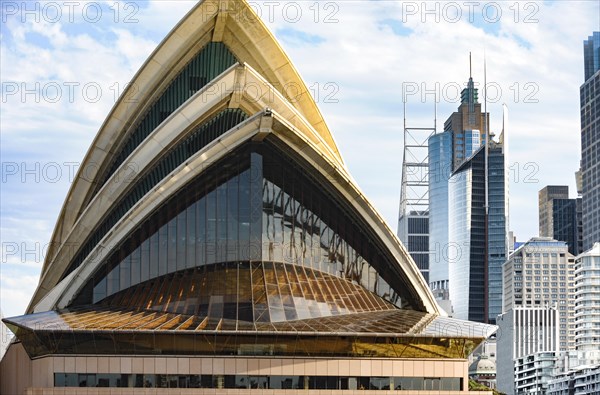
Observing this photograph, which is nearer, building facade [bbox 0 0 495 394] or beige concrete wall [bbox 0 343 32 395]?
building facade [bbox 0 0 495 394]

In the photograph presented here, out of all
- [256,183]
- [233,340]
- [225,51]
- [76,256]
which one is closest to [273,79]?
[225,51]

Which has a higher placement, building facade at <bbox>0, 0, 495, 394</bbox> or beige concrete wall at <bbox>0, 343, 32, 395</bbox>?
building facade at <bbox>0, 0, 495, 394</bbox>

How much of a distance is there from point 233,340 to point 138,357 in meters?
4.54

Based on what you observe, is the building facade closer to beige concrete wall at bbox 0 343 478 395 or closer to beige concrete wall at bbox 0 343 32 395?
beige concrete wall at bbox 0 343 478 395

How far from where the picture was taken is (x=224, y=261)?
60.5 metres

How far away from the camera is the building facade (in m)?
54.1

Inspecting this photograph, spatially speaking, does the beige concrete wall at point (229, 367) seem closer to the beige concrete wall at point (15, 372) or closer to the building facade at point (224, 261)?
the building facade at point (224, 261)

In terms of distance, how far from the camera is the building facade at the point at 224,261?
177ft

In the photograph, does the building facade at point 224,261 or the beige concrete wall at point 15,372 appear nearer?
the building facade at point 224,261

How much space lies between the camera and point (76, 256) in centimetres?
6644

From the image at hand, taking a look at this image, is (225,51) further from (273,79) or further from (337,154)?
(337,154)

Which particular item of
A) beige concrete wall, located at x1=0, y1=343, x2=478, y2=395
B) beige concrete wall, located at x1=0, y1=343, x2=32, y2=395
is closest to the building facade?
beige concrete wall, located at x1=0, y1=343, x2=478, y2=395

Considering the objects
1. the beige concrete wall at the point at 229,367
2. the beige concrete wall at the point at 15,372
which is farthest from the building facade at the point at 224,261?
the beige concrete wall at the point at 15,372

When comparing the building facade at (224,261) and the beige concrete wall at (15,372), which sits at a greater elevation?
the building facade at (224,261)
